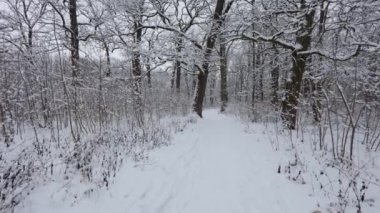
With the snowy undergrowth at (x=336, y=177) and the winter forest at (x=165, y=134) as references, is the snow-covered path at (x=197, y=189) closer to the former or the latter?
the winter forest at (x=165, y=134)

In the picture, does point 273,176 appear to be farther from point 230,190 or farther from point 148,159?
point 148,159

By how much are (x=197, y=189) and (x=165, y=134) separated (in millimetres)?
4108

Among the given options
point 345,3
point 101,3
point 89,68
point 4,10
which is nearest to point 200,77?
point 101,3

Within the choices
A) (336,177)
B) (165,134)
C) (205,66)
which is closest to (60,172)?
(165,134)

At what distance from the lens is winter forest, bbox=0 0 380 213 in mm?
3607

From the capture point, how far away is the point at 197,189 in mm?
4039

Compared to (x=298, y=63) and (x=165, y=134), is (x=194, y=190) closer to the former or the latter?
(x=165, y=134)

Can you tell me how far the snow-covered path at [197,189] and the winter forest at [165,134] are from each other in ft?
0.08

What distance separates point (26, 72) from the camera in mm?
6570

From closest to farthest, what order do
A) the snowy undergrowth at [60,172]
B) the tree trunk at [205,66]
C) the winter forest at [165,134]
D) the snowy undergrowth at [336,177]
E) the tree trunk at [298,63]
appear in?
the snowy undergrowth at [60,172]
the snowy undergrowth at [336,177]
the winter forest at [165,134]
the tree trunk at [298,63]
the tree trunk at [205,66]

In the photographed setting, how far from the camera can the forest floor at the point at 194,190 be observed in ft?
10.9

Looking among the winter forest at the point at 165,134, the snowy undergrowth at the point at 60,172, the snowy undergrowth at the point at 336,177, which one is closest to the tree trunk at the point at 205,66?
the winter forest at the point at 165,134

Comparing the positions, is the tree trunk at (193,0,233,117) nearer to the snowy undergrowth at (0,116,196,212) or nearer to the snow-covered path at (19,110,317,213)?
the snow-covered path at (19,110,317,213)

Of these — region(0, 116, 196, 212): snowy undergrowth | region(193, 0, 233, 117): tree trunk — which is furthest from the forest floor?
region(193, 0, 233, 117): tree trunk
